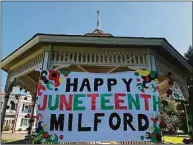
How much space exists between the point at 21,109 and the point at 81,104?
48.1 meters

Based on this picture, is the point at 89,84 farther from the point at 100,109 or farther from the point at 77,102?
the point at 100,109

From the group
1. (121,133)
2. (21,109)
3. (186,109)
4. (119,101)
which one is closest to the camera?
(121,133)

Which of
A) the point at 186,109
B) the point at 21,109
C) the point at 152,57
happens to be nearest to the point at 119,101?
the point at 152,57

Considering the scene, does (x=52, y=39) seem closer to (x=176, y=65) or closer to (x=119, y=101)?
(x=119, y=101)

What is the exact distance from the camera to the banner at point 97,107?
16.3 ft

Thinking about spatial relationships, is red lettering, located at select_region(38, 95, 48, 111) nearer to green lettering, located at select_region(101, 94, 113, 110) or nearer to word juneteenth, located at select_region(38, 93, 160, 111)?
word juneteenth, located at select_region(38, 93, 160, 111)

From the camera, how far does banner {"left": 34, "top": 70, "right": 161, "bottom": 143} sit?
4.96 metres

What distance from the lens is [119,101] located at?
528 centimetres

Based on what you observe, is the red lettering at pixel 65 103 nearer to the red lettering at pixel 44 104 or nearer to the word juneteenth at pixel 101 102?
the word juneteenth at pixel 101 102

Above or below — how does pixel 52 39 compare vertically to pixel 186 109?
above

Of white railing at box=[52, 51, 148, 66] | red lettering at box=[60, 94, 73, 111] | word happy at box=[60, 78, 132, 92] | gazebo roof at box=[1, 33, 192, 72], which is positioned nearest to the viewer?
red lettering at box=[60, 94, 73, 111]

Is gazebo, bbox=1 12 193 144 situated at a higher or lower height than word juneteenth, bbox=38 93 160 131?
higher

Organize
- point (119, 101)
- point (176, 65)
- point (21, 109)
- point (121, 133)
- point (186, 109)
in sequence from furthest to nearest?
1. point (21, 109)
2. point (186, 109)
3. point (176, 65)
4. point (119, 101)
5. point (121, 133)

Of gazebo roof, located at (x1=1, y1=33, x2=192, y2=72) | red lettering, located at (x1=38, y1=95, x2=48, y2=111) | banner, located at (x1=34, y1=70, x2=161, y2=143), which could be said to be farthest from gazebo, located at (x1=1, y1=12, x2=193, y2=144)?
red lettering, located at (x1=38, y1=95, x2=48, y2=111)
